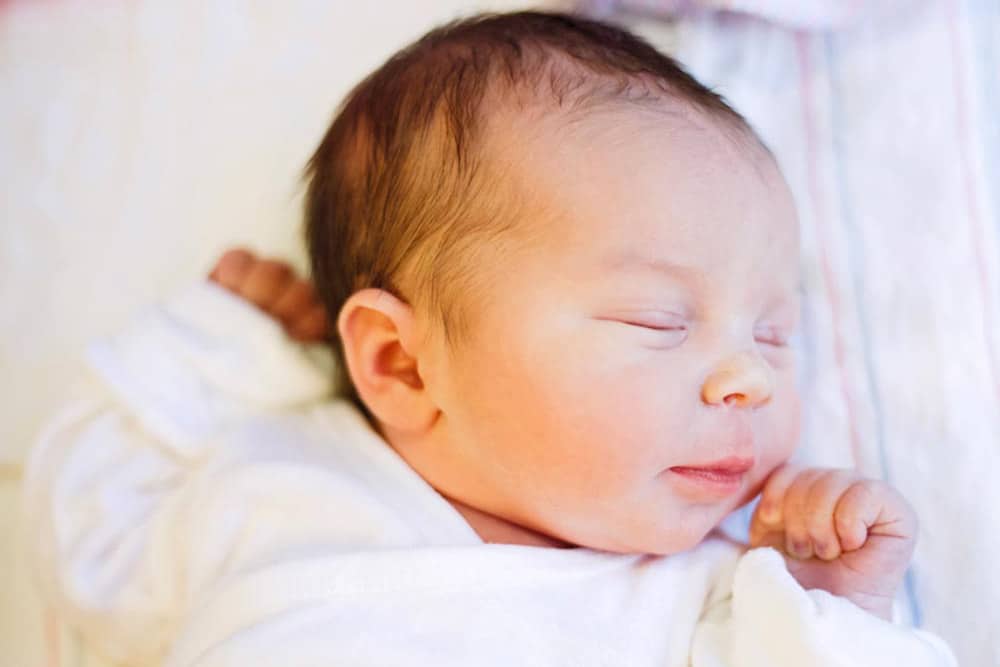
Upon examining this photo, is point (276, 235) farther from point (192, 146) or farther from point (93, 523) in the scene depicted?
point (93, 523)

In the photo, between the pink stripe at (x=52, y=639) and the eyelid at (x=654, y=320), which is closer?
the eyelid at (x=654, y=320)

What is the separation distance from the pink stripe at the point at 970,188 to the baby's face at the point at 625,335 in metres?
0.35

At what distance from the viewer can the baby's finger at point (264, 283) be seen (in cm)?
144

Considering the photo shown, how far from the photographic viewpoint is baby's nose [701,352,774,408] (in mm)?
1069

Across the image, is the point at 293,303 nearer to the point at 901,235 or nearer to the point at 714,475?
the point at 714,475

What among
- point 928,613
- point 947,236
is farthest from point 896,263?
point 928,613

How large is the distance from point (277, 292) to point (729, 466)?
65cm

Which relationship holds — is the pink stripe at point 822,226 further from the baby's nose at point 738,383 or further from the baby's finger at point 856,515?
the baby's nose at point 738,383

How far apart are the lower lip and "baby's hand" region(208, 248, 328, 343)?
21.4 inches

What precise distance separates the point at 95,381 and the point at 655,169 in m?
0.73

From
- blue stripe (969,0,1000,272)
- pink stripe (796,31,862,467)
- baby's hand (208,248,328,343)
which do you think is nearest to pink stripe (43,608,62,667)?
baby's hand (208,248,328,343)

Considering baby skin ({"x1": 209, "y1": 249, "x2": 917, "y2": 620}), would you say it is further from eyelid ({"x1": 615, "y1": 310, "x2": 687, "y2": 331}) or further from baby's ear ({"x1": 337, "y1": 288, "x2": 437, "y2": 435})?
eyelid ({"x1": 615, "y1": 310, "x2": 687, "y2": 331})

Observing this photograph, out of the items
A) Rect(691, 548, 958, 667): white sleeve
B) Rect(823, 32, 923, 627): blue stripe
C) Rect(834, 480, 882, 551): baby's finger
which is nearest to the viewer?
Rect(691, 548, 958, 667): white sleeve

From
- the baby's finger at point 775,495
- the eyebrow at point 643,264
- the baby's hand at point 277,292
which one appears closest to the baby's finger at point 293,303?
the baby's hand at point 277,292
